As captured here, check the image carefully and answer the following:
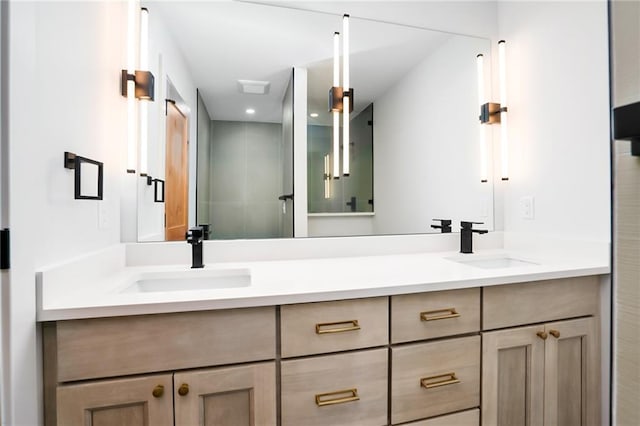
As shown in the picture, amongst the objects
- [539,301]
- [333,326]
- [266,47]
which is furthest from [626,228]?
[266,47]

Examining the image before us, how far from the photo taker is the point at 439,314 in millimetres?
1086

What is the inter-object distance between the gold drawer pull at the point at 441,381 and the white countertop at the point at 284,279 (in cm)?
30

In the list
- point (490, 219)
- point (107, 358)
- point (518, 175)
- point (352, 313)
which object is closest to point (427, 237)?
point (490, 219)

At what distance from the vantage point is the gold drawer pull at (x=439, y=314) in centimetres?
107

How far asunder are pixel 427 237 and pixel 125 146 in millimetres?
1581

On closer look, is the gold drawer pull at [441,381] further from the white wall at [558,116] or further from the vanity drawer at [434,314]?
the white wall at [558,116]

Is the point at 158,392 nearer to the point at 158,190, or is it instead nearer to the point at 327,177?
the point at 158,190

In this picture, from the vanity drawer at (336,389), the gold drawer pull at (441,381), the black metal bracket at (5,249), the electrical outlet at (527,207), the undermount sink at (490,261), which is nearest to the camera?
the black metal bracket at (5,249)

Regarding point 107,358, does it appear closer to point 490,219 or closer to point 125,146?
point 125,146

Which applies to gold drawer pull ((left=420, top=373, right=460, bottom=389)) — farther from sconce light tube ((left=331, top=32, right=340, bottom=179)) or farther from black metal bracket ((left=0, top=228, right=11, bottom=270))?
black metal bracket ((left=0, top=228, right=11, bottom=270))

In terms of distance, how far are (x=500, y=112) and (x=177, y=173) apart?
72.3 inches

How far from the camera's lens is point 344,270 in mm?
1300

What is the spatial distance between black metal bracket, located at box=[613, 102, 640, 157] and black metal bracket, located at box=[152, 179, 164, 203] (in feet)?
5.11

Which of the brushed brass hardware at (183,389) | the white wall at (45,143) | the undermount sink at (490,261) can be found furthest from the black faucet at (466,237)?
the white wall at (45,143)
